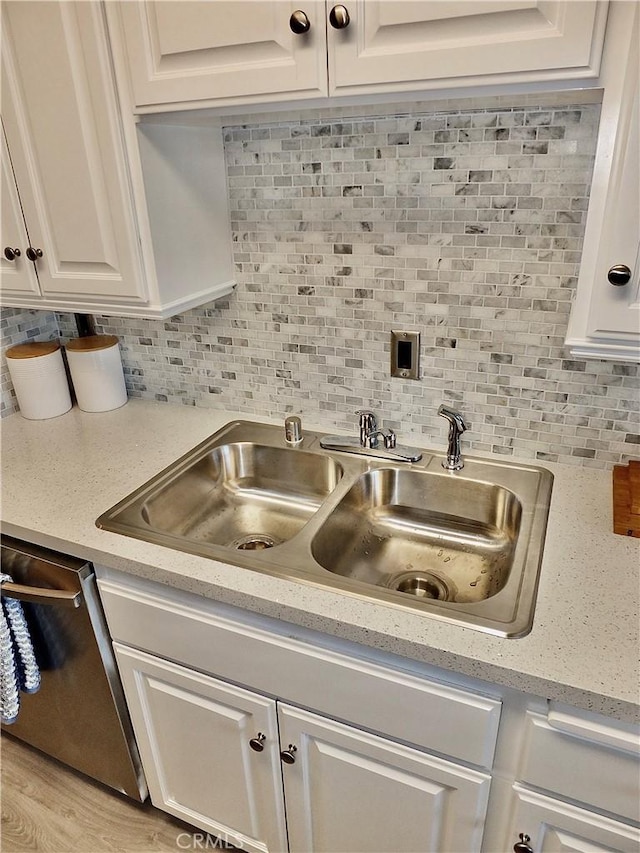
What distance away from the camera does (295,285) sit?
1484 mm

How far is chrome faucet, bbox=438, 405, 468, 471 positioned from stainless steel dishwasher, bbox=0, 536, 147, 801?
843 millimetres

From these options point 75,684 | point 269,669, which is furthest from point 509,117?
point 75,684

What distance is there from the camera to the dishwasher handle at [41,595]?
1.22m

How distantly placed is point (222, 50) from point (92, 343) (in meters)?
0.97

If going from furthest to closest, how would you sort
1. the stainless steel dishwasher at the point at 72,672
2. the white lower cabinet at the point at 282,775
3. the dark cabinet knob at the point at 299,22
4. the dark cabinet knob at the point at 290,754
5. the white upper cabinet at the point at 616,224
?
the stainless steel dishwasher at the point at 72,672, the dark cabinet knob at the point at 290,754, the white lower cabinet at the point at 282,775, the dark cabinet knob at the point at 299,22, the white upper cabinet at the point at 616,224

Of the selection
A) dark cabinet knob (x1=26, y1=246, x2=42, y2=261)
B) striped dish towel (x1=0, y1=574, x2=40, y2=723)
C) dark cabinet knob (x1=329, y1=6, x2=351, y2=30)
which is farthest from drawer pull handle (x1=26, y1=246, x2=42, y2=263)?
dark cabinet knob (x1=329, y1=6, x2=351, y2=30)

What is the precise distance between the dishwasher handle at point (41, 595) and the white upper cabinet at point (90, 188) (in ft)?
2.12

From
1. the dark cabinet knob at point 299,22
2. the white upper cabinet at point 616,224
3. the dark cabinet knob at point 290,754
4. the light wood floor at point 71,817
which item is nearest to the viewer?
the white upper cabinet at point 616,224

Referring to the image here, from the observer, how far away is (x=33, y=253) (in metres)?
1.39

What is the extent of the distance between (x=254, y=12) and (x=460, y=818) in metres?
1.45

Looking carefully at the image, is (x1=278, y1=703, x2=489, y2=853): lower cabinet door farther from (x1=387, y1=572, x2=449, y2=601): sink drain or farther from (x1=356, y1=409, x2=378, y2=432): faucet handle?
(x1=356, y1=409, x2=378, y2=432): faucet handle

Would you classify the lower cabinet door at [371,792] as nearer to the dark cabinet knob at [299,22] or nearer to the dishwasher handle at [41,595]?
the dishwasher handle at [41,595]

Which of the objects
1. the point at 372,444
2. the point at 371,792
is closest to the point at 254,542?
the point at 372,444

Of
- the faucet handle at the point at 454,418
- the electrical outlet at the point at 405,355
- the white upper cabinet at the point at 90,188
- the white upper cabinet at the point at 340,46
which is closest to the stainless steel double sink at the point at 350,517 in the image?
the faucet handle at the point at 454,418
